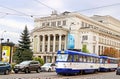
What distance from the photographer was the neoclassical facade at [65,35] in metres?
106

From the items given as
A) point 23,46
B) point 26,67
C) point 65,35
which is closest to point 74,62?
point 26,67

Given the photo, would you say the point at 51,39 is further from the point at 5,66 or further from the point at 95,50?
the point at 5,66

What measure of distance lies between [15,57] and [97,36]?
154 feet

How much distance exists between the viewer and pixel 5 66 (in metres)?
32.6

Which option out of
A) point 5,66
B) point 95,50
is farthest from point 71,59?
point 95,50

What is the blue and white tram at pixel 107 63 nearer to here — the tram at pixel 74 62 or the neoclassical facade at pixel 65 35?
the tram at pixel 74 62

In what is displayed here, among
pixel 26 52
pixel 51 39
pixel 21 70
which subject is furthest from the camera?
pixel 51 39

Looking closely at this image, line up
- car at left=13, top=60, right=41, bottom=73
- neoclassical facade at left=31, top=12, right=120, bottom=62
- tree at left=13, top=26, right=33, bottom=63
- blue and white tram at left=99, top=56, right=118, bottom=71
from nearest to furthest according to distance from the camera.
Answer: car at left=13, top=60, right=41, bottom=73, blue and white tram at left=99, top=56, right=118, bottom=71, tree at left=13, top=26, right=33, bottom=63, neoclassical facade at left=31, top=12, right=120, bottom=62

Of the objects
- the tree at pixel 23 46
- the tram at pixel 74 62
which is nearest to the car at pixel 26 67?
the tram at pixel 74 62

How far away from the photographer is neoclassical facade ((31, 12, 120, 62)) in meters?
106

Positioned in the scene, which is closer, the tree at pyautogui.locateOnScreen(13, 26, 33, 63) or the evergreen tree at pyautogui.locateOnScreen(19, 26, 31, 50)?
the tree at pyautogui.locateOnScreen(13, 26, 33, 63)

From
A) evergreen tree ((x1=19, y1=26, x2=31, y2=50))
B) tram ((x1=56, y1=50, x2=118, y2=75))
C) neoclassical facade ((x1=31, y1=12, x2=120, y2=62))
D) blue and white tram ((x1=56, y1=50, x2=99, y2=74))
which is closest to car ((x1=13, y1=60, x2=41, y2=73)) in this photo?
tram ((x1=56, y1=50, x2=118, y2=75))

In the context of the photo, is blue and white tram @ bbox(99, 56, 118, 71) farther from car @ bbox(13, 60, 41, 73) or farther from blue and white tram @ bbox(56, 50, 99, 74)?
car @ bbox(13, 60, 41, 73)

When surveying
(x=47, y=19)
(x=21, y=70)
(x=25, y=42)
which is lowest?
(x=21, y=70)
